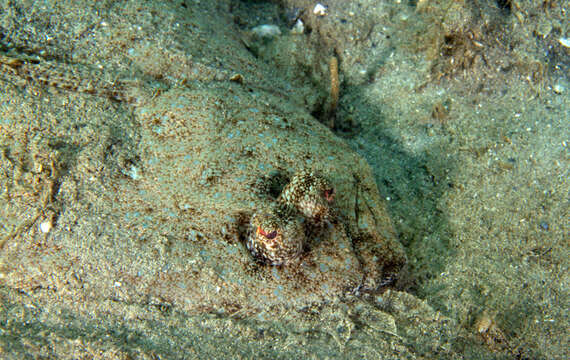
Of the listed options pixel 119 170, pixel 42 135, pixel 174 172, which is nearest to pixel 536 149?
pixel 174 172

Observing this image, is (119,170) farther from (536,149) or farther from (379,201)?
(536,149)

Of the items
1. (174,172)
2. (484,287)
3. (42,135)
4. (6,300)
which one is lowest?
(6,300)

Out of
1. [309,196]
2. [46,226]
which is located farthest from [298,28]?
[46,226]

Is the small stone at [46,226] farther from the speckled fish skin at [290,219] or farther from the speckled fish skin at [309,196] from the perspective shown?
the speckled fish skin at [309,196]

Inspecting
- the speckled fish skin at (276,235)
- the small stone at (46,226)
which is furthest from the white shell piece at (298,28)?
the small stone at (46,226)

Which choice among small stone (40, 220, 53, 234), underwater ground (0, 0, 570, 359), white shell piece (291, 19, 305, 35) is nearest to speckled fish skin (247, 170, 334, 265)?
underwater ground (0, 0, 570, 359)

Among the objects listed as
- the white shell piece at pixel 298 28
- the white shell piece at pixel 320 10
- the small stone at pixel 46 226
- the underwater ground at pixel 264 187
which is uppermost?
the white shell piece at pixel 320 10

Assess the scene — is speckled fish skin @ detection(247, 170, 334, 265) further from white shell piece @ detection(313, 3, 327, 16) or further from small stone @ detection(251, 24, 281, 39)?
white shell piece @ detection(313, 3, 327, 16)
